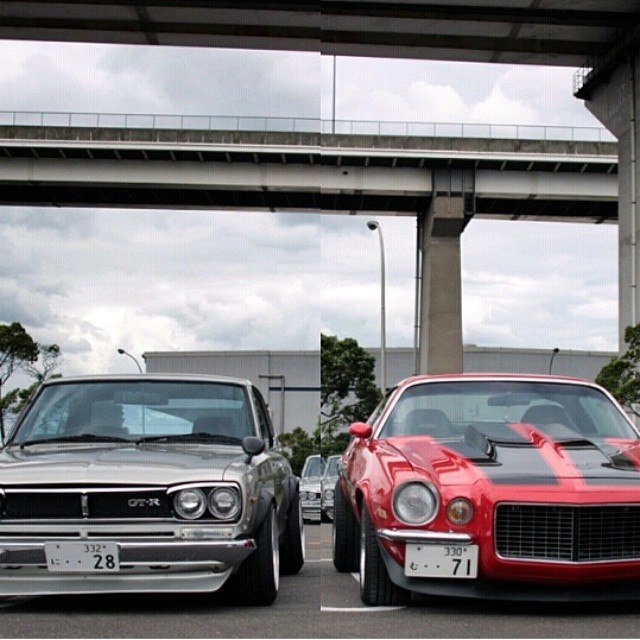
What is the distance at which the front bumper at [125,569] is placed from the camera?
4.50 meters

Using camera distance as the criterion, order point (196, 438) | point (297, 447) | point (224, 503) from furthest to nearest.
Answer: point (297, 447)
point (196, 438)
point (224, 503)

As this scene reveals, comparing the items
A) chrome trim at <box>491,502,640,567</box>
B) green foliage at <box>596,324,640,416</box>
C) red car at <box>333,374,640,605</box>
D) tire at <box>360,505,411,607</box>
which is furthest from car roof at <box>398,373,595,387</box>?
green foliage at <box>596,324,640,416</box>

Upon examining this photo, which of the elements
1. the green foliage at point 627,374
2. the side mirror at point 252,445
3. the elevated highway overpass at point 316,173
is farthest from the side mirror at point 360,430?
the green foliage at point 627,374

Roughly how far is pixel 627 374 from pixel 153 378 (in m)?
3.74

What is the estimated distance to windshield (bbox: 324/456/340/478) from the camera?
6.12m

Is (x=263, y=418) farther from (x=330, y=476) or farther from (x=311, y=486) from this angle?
(x=311, y=486)

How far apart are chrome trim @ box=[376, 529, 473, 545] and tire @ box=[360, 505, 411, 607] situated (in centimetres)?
24

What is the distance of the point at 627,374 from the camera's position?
7.96 metres

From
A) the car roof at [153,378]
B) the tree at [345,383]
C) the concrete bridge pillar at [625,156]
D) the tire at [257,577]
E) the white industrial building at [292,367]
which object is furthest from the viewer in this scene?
the concrete bridge pillar at [625,156]

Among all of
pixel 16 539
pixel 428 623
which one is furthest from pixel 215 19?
pixel 428 623

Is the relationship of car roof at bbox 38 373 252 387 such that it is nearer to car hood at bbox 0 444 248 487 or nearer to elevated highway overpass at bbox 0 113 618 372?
car hood at bbox 0 444 248 487

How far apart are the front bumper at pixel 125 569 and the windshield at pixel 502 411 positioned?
132 centimetres

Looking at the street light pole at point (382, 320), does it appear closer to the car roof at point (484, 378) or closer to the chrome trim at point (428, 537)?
the car roof at point (484, 378)

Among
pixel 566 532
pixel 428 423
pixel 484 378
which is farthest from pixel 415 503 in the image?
pixel 484 378
